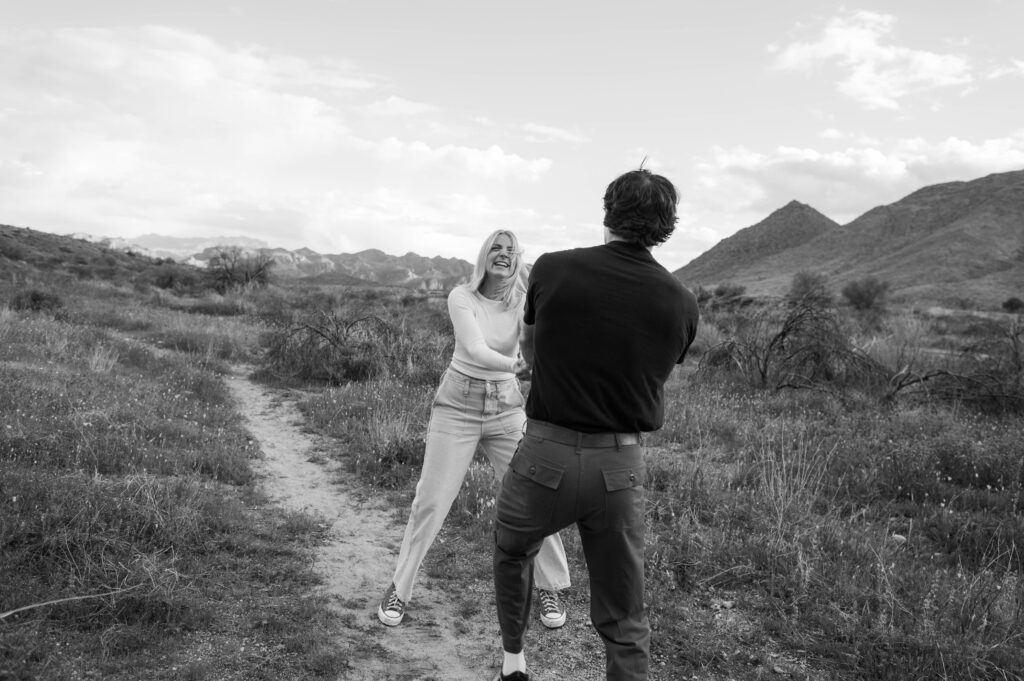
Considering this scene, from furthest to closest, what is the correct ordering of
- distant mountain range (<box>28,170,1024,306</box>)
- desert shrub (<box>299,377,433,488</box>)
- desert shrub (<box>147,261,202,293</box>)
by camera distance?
distant mountain range (<box>28,170,1024,306</box>) → desert shrub (<box>147,261,202,293</box>) → desert shrub (<box>299,377,433,488</box>)

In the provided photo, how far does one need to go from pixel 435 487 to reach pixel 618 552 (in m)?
1.55

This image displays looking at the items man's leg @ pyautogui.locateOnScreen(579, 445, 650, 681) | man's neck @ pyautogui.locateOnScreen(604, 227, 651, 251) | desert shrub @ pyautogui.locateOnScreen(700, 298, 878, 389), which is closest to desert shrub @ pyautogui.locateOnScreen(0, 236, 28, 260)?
desert shrub @ pyautogui.locateOnScreen(700, 298, 878, 389)

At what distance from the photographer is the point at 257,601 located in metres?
4.02

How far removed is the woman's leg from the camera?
12.6 ft

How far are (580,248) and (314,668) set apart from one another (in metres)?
2.63

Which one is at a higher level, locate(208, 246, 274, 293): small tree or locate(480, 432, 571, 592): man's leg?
locate(208, 246, 274, 293): small tree

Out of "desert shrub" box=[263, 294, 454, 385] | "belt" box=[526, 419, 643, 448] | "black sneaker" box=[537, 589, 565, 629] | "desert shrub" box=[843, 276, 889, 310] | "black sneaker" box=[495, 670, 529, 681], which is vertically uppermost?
"desert shrub" box=[843, 276, 889, 310]

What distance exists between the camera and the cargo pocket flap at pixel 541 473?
8.23ft

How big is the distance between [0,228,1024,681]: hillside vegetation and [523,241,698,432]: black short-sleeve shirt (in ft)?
6.51

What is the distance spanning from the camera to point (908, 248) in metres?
67.9

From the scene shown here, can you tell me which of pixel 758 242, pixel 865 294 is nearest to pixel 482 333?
pixel 865 294

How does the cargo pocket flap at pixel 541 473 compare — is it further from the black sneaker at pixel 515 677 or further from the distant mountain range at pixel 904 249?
the distant mountain range at pixel 904 249

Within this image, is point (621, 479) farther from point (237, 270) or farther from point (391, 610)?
point (237, 270)

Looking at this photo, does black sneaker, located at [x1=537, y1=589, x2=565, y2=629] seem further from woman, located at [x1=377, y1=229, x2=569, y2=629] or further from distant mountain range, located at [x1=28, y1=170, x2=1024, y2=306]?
distant mountain range, located at [x1=28, y1=170, x2=1024, y2=306]
